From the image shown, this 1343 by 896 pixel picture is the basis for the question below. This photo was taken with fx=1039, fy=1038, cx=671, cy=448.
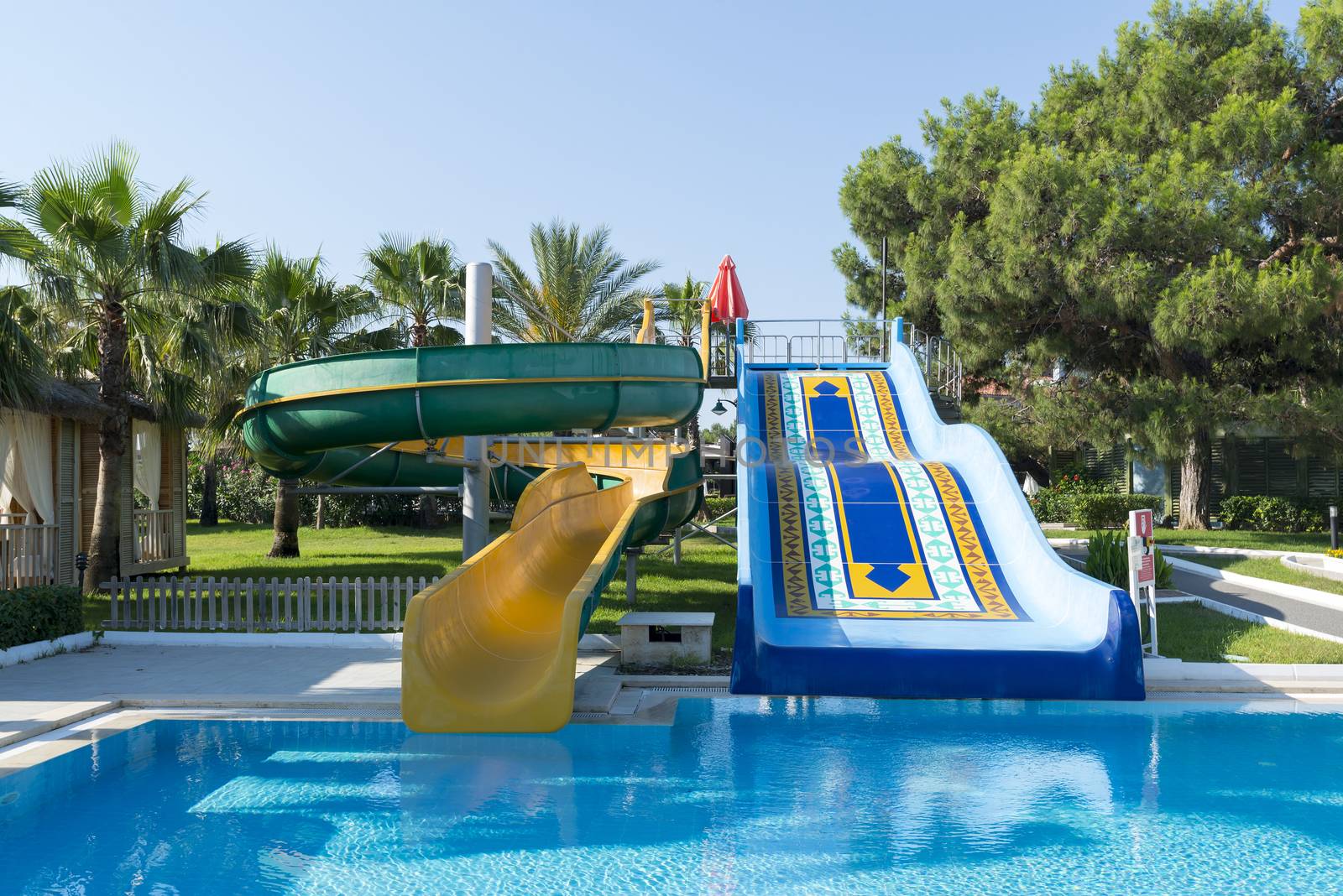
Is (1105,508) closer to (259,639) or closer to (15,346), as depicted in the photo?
(259,639)

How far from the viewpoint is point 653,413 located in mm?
11289

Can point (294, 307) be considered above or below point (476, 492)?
above

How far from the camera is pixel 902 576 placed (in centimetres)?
1102

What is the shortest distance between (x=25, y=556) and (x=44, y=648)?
11.6 feet

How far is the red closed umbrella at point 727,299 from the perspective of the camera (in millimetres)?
22922

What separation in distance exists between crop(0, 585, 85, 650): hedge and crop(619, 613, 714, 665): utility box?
6.47 m

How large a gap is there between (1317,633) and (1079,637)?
173 inches

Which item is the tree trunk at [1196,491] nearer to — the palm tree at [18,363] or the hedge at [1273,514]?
the hedge at [1273,514]

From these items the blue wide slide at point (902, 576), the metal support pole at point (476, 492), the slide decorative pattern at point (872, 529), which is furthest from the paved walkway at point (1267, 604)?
the metal support pole at point (476, 492)

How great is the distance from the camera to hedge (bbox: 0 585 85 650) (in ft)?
36.0

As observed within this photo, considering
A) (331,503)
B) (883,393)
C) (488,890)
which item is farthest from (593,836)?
(331,503)

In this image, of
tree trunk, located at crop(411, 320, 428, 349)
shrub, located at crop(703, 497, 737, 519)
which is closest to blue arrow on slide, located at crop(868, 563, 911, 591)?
tree trunk, located at crop(411, 320, 428, 349)

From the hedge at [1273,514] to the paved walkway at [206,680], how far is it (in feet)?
76.7

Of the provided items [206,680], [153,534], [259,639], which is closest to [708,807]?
[206,680]
